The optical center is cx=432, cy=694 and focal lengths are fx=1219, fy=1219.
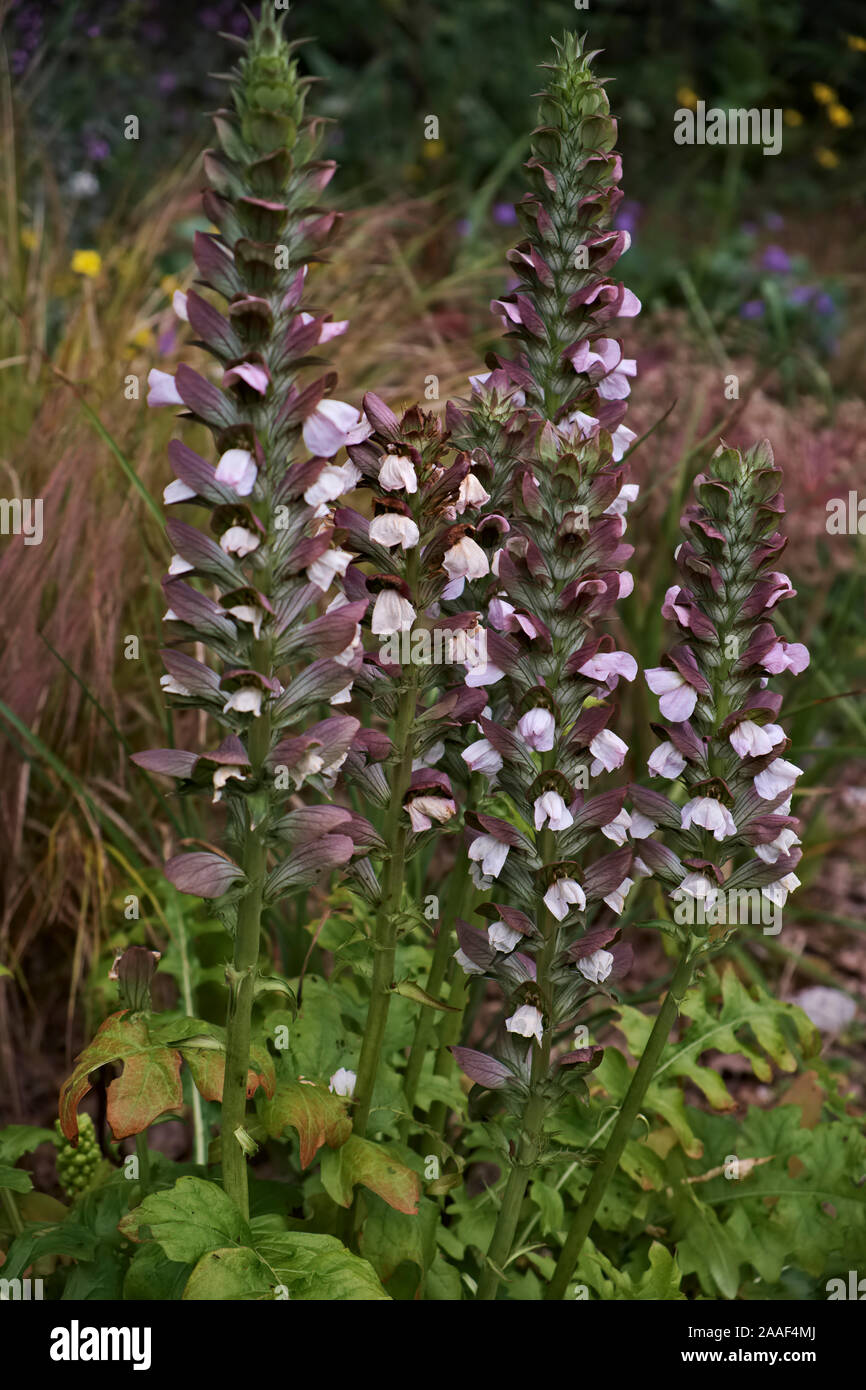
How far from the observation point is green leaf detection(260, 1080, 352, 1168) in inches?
66.4

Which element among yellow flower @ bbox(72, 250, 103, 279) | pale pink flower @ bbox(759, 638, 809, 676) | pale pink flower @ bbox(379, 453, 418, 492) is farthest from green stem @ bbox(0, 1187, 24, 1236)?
yellow flower @ bbox(72, 250, 103, 279)

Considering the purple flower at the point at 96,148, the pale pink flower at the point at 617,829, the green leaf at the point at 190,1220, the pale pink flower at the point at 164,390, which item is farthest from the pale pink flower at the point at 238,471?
the purple flower at the point at 96,148

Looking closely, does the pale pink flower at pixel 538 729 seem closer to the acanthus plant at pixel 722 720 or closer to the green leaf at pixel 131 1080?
the acanthus plant at pixel 722 720

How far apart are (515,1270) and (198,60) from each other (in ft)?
27.1

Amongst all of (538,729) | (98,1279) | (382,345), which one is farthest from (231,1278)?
(382,345)

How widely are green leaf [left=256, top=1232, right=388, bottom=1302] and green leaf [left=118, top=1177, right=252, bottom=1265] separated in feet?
0.16

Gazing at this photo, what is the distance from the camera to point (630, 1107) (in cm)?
181

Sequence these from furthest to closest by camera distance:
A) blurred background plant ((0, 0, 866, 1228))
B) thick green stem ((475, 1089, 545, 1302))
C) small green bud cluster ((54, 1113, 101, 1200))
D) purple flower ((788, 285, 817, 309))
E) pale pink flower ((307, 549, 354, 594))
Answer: purple flower ((788, 285, 817, 309))
blurred background plant ((0, 0, 866, 1228))
small green bud cluster ((54, 1113, 101, 1200))
thick green stem ((475, 1089, 545, 1302))
pale pink flower ((307, 549, 354, 594))

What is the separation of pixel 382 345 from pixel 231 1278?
3.47 metres

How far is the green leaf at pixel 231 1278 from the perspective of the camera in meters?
1.49

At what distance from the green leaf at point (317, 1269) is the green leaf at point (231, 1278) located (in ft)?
0.09

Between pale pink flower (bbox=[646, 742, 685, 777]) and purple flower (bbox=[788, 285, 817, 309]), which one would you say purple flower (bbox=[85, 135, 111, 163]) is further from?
pale pink flower (bbox=[646, 742, 685, 777])

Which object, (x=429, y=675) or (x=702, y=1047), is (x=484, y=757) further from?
(x=702, y=1047)
